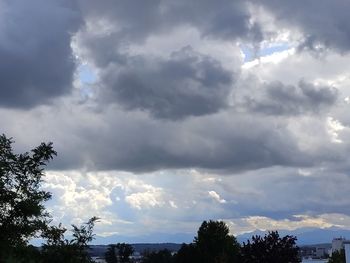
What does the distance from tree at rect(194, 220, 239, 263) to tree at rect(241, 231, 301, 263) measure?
69.1 ft

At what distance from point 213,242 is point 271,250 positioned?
24989mm

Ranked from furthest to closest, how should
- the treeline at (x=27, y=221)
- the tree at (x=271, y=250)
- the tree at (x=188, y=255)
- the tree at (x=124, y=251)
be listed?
the tree at (x=124, y=251) → the tree at (x=188, y=255) → the tree at (x=271, y=250) → the treeline at (x=27, y=221)

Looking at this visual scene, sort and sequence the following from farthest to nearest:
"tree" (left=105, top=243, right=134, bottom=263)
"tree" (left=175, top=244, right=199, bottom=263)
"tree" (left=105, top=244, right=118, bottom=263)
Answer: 1. "tree" (left=105, top=243, right=134, bottom=263)
2. "tree" (left=105, top=244, right=118, bottom=263)
3. "tree" (left=175, top=244, right=199, bottom=263)

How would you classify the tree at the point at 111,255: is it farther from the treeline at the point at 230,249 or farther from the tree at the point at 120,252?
the treeline at the point at 230,249

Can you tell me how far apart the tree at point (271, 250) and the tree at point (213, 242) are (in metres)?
21.1

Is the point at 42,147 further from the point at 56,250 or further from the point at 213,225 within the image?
the point at 213,225

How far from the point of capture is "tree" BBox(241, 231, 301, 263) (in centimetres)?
5875

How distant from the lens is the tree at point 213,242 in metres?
83.1

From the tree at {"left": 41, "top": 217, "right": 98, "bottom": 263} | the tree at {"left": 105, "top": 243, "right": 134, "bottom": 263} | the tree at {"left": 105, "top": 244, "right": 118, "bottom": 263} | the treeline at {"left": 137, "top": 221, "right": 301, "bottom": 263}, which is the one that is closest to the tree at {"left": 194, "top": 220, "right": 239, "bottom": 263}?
the treeline at {"left": 137, "top": 221, "right": 301, "bottom": 263}

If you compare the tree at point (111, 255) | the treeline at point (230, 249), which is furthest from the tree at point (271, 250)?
the tree at point (111, 255)

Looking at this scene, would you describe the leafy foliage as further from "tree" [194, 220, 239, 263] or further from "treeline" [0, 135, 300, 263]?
"treeline" [0, 135, 300, 263]

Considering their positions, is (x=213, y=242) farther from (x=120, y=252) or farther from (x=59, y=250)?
(x=120, y=252)

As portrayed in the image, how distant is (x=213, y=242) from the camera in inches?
3310

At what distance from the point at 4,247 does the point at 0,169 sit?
257cm
